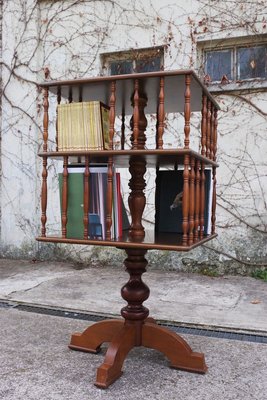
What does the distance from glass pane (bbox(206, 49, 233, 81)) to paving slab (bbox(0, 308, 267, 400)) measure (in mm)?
2714

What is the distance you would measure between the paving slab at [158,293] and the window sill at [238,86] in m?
1.75

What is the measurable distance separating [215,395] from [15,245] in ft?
11.5

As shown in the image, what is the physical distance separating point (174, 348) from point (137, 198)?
2.26 ft

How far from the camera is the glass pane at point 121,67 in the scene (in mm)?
4465

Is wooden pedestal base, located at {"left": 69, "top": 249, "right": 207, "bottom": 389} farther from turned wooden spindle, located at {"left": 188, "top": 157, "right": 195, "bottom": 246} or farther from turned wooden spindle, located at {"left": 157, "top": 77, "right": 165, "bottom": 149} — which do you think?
turned wooden spindle, located at {"left": 157, "top": 77, "right": 165, "bottom": 149}

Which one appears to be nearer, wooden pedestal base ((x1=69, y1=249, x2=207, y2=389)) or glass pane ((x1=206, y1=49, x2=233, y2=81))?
wooden pedestal base ((x1=69, y1=249, x2=207, y2=389))

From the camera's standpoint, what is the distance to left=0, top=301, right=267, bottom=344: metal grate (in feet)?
7.69

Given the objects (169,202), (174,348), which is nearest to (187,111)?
(169,202)

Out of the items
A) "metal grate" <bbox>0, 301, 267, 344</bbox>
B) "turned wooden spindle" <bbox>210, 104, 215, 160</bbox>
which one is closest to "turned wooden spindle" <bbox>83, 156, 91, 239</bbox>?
"turned wooden spindle" <bbox>210, 104, 215, 160</bbox>

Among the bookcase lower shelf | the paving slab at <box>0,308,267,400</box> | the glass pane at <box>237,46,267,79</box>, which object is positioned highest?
the glass pane at <box>237,46,267,79</box>

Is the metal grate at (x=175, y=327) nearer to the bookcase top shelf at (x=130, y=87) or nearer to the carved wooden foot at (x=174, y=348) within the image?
the carved wooden foot at (x=174, y=348)

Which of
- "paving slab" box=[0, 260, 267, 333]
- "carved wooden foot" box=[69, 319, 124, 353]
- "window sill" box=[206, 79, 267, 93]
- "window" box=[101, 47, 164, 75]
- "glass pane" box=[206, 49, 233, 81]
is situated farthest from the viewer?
"window" box=[101, 47, 164, 75]

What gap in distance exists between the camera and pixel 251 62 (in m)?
4.03

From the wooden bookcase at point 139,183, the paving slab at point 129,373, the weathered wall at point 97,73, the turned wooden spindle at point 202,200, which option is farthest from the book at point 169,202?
the weathered wall at point 97,73
